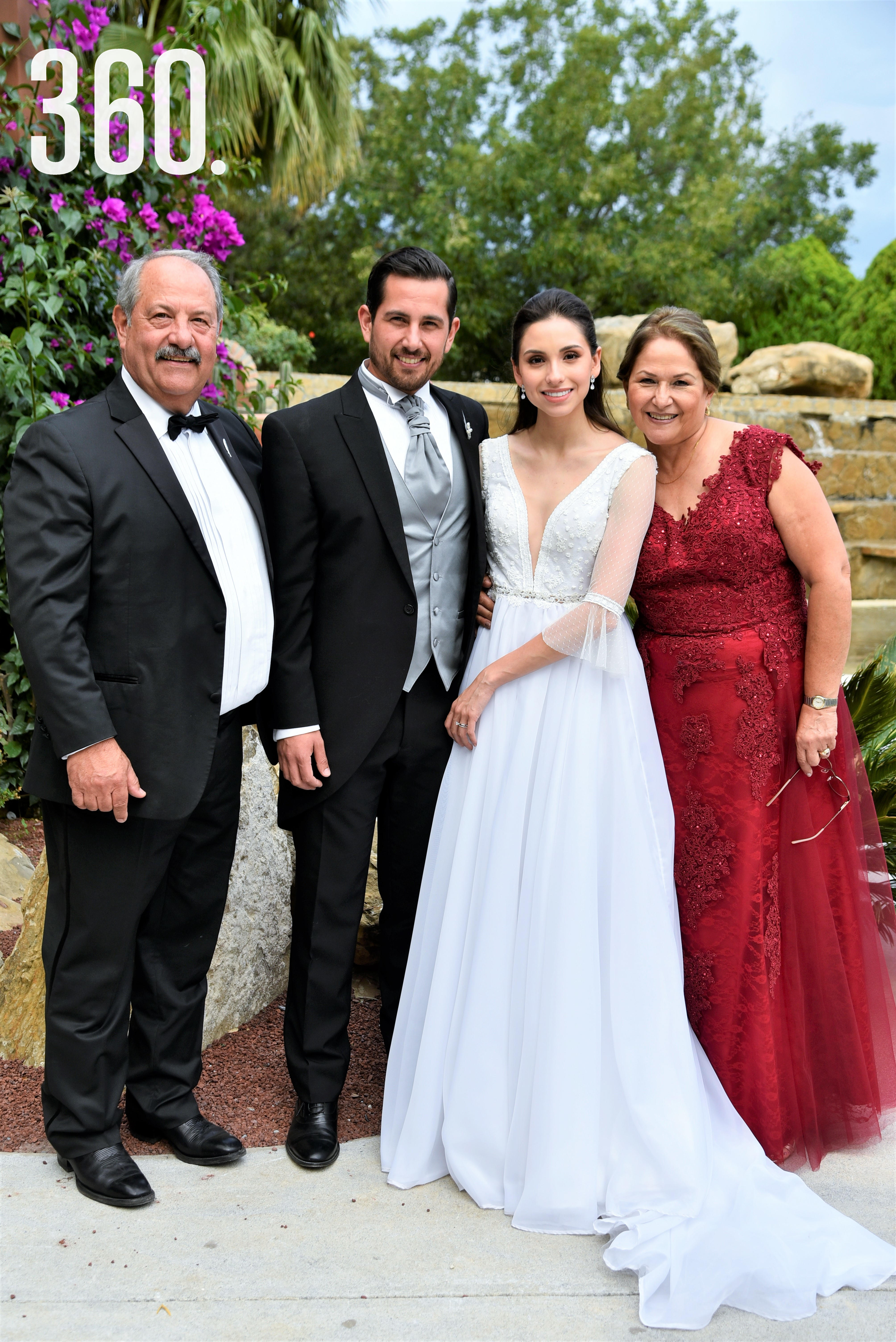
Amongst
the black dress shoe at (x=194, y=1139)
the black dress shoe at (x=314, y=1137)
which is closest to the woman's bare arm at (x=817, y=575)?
the black dress shoe at (x=314, y=1137)

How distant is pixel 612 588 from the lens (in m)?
2.74

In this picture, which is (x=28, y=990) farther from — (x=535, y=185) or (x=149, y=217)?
(x=535, y=185)

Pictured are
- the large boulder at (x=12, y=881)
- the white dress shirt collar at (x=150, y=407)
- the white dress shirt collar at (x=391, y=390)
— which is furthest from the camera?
the large boulder at (x=12, y=881)

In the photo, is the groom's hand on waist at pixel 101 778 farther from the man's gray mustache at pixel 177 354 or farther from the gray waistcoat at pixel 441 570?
the man's gray mustache at pixel 177 354

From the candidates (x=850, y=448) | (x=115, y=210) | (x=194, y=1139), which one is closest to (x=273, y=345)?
(x=115, y=210)

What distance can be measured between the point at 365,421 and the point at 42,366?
106 inches

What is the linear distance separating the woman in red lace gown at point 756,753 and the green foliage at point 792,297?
14382mm

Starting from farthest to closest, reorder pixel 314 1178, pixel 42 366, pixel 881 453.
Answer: pixel 881 453, pixel 42 366, pixel 314 1178

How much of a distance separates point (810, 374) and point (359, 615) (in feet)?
36.2

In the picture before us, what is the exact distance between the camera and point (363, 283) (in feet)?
54.7

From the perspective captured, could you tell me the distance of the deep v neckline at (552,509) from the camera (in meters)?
2.82

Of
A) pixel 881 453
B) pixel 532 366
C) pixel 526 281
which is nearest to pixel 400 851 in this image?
pixel 532 366

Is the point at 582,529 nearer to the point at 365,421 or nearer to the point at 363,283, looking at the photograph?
the point at 365,421

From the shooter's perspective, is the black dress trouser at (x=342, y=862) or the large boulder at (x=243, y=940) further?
the large boulder at (x=243, y=940)
